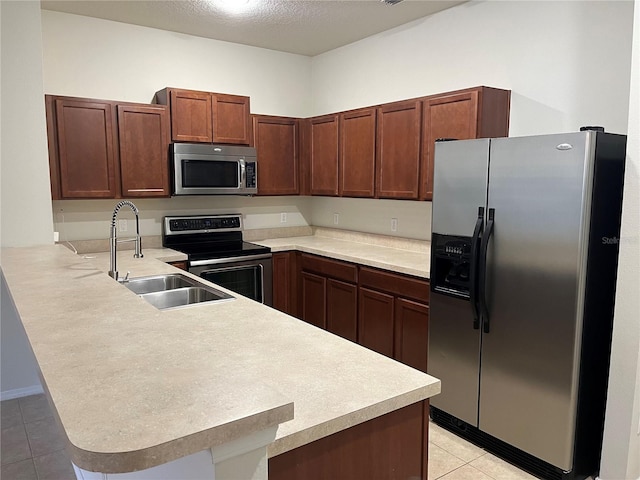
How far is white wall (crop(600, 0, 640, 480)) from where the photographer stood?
6.92 ft

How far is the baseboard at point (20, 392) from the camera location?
3.21 metres

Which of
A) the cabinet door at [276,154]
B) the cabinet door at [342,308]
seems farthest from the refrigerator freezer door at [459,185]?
the cabinet door at [276,154]

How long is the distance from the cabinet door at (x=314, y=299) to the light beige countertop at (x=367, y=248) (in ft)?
0.79

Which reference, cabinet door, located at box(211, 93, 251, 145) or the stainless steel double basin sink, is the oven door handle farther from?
cabinet door, located at box(211, 93, 251, 145)

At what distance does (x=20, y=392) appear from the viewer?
10.7 feet

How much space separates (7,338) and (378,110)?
3.08 metres

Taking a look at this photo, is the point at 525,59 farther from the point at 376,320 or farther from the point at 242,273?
the point at 242,273

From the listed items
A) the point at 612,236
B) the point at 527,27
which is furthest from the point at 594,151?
the point at 527,27

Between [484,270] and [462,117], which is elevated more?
[462,117]

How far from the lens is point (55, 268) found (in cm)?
243

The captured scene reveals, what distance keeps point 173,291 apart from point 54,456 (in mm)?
1068

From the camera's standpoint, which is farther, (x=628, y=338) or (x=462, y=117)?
(x=462, y=117)

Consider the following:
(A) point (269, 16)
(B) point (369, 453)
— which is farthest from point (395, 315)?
(A) point (269, 16)

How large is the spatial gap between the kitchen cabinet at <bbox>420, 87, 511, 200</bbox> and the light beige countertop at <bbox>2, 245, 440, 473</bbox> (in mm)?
1786
